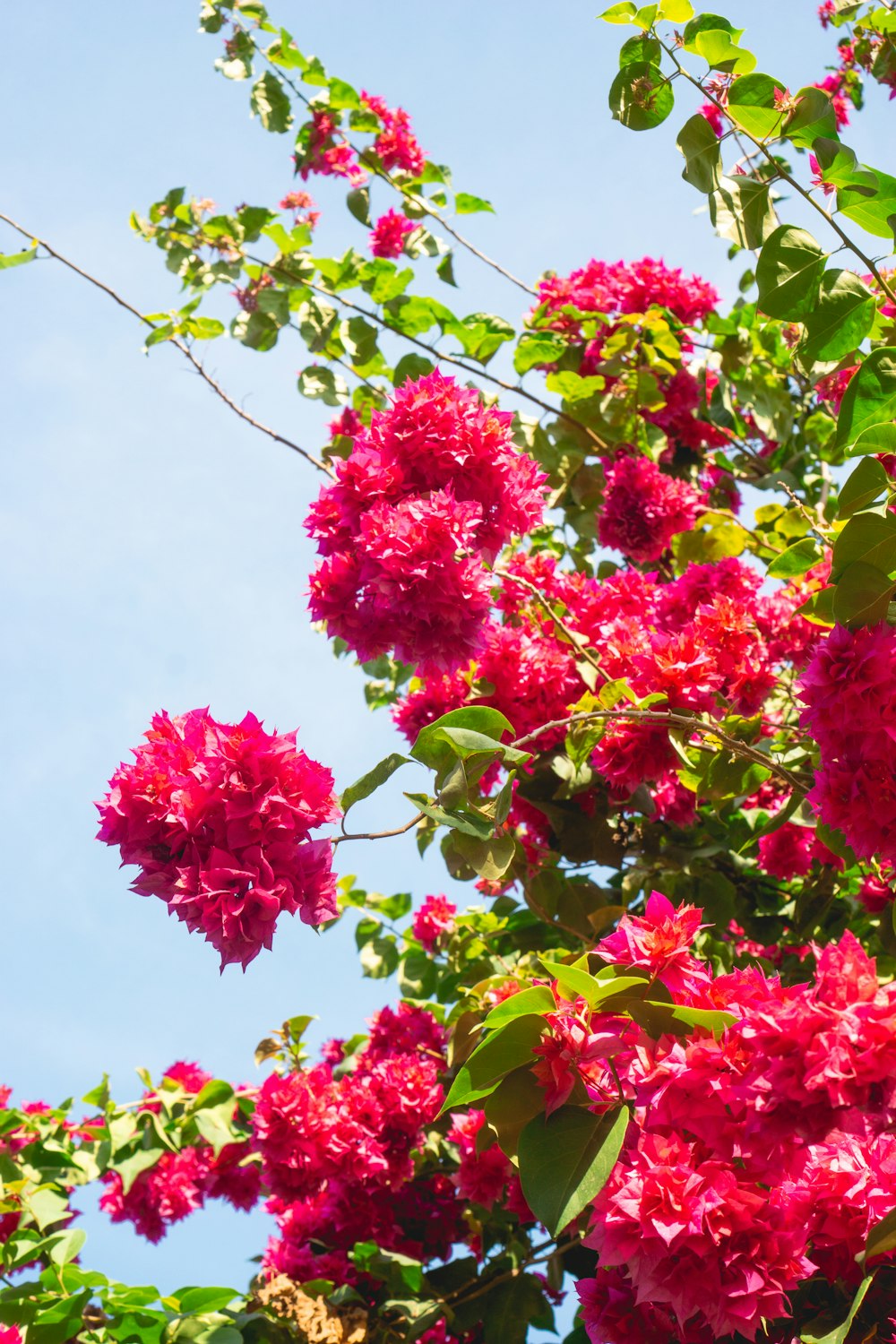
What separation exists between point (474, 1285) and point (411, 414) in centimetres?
262

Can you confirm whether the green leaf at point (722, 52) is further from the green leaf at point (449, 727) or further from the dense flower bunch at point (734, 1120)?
the dense flower bunch at point (734, 1120)

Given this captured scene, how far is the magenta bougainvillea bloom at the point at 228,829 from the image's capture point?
183 centimetres

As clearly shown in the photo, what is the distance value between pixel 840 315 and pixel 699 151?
474 millimetres

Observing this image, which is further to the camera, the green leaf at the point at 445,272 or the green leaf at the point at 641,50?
the green leaf at the point at 445,272

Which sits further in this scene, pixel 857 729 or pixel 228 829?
pixel 857 729

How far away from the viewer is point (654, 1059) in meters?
1.73

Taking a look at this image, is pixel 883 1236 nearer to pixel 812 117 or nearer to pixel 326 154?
pixel 812 117

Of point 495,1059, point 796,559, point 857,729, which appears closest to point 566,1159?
point 495,1059

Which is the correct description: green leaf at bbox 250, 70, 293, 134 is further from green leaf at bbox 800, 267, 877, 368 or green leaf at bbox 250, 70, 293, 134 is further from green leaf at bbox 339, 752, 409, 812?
green leaf at bbox 339, 752, 409, 812

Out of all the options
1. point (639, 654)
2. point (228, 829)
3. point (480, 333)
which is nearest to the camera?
point (228, 829)

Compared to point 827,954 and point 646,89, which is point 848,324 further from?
point 827,954

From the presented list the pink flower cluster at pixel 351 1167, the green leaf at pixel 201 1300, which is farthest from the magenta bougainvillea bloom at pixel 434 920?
the green leaf at pixel 201 1300

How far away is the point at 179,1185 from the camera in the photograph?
14.7 ft

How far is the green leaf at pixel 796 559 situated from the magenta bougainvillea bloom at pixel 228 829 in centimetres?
136
